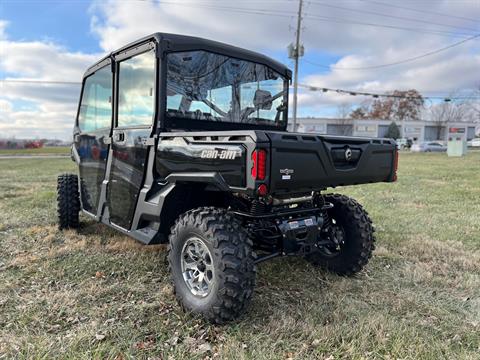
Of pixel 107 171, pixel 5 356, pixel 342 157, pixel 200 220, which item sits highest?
pixel 342 157

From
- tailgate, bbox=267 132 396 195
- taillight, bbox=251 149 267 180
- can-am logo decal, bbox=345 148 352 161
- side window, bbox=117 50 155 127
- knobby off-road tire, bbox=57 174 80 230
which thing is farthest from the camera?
knobby off-road tire, bbox=57 174 80 230

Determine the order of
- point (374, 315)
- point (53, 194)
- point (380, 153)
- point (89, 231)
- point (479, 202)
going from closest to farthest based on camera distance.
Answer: point (374, 315) → point (380, 153) → point (89, 231) → point (479, 202) → point (53, 194)

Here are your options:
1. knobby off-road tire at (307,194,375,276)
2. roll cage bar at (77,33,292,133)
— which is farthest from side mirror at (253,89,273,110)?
knobby off-road tire at (307,194,375,276)

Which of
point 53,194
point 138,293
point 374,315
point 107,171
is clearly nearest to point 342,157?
point 374,315

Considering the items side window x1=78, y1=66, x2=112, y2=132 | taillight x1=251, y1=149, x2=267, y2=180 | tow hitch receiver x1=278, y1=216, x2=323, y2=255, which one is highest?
side window x1=78, y1=66, x2=112, y2=132

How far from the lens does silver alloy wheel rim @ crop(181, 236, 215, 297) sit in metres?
2.96

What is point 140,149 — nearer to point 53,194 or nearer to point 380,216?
point 380,216

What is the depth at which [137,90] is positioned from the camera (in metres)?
3.67

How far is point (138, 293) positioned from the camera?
3.48 meters

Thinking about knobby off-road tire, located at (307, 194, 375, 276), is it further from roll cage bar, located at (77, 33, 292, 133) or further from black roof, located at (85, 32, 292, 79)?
black roof, located at (85, 32, 292, 79)

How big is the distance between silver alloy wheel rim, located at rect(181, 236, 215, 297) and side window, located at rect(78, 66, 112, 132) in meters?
1.93

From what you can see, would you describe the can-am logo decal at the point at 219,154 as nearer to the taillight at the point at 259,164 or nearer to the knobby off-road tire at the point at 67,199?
the taillight at the point at 259,164

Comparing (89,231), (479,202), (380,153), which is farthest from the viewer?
(479,202)

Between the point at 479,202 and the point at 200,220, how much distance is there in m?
7.44
